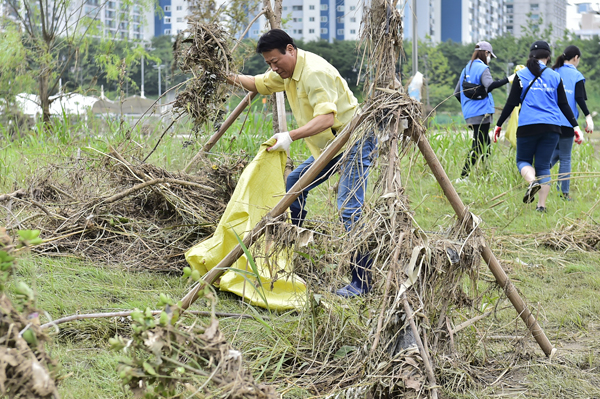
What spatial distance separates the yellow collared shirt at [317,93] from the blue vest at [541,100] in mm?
2631

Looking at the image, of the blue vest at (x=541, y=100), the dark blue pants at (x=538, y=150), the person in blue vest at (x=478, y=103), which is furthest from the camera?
the person in blue vest at (x=478, y=103)

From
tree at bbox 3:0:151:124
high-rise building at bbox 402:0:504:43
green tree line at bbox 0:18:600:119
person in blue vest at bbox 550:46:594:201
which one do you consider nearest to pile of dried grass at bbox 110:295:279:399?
green tree line at bbox 0:18:600:119

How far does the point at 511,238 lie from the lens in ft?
15.5

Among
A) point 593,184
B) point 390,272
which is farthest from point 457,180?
point 390,272

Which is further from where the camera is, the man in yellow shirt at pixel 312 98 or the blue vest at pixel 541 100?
the blue vest at pixel 541 100

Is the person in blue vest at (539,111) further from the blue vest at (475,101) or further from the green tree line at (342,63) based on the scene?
the green tree line at (342,63)

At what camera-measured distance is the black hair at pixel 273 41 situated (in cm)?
311

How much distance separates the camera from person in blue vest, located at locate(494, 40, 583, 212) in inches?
212

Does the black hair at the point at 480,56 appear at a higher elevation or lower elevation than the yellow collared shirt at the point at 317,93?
higher

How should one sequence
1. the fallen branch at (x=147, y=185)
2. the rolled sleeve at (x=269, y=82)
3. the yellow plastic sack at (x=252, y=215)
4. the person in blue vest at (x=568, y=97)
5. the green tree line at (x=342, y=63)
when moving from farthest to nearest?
the green tree line at (x=342, y=63)
the person in blue vest at (x=568, y=97)
the fallen branch at (x=147, y=185)
the rolled sleeve at (x=269, y=82)
the yellow plastic sack at (x=252, y=215)

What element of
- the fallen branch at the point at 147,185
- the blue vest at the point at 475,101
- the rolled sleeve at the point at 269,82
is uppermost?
the blue vest at the point at 475,101

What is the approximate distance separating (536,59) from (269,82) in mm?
3061

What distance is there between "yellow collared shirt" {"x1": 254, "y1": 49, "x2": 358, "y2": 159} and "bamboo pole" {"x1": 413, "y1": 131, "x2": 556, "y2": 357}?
788mm

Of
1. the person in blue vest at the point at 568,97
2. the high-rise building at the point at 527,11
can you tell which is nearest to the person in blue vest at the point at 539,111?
the person in blue vest at the point at 568,97
